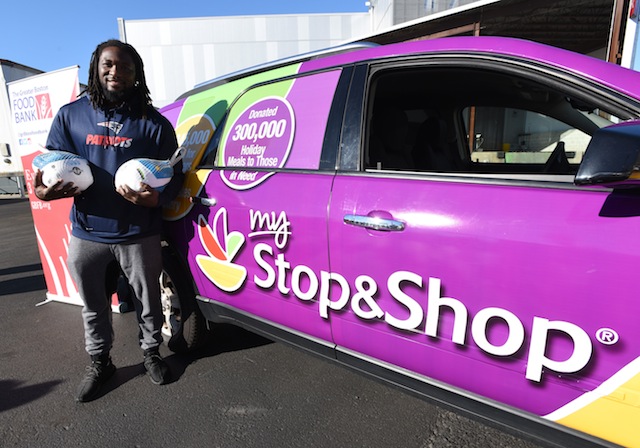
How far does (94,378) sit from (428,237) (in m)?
2.16

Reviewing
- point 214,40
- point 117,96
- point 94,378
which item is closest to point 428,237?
point 117,96

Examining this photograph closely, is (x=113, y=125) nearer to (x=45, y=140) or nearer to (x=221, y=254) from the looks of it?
(x=221, y=254)

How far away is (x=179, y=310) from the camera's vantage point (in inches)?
103

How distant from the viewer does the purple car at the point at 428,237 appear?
1.10 m

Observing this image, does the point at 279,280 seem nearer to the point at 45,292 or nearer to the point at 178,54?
the point at 45,292

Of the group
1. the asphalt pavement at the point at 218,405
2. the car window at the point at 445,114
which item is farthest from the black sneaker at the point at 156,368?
the car window at the point at 445,114

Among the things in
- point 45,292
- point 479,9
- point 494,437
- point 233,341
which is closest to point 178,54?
point 479,9

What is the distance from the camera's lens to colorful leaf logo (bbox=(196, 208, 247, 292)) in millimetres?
2034

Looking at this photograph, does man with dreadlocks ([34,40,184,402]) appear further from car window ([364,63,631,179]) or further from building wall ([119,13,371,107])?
building wall ([119,13,371,107])

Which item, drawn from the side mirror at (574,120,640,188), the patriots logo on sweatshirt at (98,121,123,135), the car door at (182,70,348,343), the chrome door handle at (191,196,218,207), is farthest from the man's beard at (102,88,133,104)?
the side mirror at (574,120,640,188)

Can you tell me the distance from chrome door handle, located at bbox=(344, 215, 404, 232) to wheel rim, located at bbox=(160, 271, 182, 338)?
157 cm

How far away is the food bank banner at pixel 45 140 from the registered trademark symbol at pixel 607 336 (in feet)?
11.8

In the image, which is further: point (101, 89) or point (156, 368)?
point (156, 368)

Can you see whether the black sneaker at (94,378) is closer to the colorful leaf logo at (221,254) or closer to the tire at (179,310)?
the tire at (179,310)
